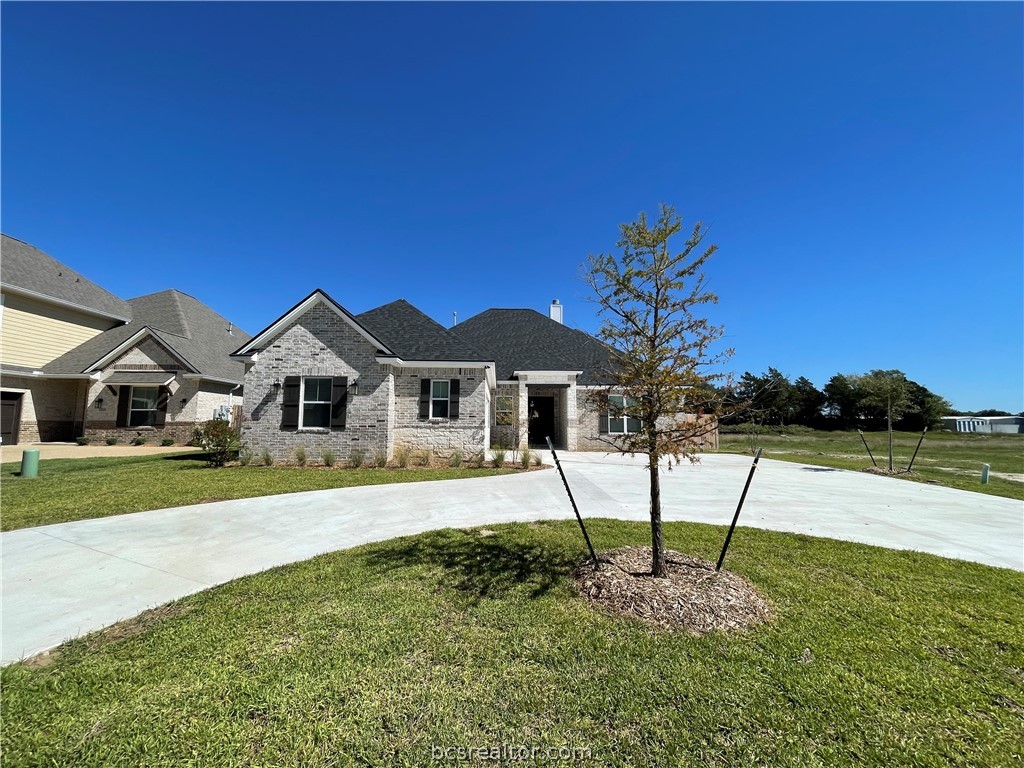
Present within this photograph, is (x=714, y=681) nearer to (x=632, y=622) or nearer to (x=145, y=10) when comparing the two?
(x=632, y=622)

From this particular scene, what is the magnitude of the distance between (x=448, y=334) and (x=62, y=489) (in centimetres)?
1063

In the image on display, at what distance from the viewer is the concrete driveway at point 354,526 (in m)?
3.78

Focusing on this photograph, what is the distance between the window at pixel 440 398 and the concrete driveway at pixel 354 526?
4589 millimetres

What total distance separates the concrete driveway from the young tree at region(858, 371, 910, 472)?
3811 millimetres

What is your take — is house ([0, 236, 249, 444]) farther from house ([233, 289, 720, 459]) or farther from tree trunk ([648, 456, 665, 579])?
tree trunk ([648, 456, 665, 579])

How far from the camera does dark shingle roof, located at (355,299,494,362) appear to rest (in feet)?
46.0

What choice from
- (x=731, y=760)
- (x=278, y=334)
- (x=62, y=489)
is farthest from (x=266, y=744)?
(x=278, y=334)

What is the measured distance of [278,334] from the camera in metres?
12.9

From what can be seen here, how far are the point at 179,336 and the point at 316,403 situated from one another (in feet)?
43.3

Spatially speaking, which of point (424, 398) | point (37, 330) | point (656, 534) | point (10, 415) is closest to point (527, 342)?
point (424, 398)

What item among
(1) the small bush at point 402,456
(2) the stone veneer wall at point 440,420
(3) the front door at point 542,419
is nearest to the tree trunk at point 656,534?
(1) the small bush at point 402,456

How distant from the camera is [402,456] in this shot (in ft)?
42.4

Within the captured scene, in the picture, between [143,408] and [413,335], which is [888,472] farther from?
[143,408]

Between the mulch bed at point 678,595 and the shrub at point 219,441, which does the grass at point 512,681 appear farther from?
the shrub at point 219,441
